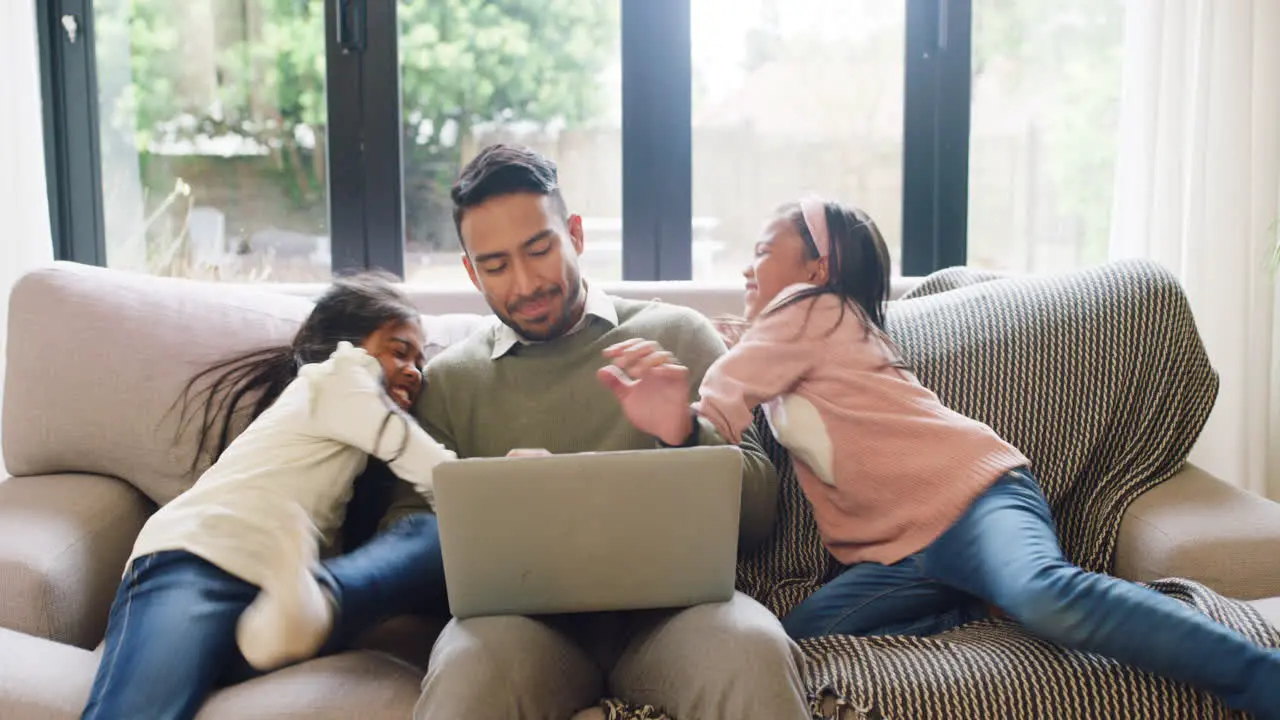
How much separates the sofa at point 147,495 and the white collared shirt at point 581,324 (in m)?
0.20

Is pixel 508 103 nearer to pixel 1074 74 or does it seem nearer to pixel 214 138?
pixel 214 138

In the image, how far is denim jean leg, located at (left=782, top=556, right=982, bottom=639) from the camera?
5.09ft

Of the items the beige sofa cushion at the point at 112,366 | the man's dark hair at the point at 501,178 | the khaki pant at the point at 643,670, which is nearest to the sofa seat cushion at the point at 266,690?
the khaki pant at the point at 643,670

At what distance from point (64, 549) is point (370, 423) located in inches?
17.6

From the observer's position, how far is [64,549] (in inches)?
61.8

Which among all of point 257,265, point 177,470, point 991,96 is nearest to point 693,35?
point 991,96

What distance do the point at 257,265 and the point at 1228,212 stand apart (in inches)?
88.9

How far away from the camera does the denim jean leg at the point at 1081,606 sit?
1.25 m

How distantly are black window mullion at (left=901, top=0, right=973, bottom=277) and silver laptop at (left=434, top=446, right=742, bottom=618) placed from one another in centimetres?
175

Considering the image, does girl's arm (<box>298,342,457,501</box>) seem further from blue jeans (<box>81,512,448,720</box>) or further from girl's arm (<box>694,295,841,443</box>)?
girl's arm (<box>694,295,841,443</box>)

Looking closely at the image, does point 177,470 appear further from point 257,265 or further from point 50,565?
point 257,265

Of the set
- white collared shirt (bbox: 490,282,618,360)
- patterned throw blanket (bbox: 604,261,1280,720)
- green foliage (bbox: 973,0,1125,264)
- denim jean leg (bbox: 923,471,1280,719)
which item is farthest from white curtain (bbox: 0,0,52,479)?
green foliage (bbox: 973,0,1125,264)

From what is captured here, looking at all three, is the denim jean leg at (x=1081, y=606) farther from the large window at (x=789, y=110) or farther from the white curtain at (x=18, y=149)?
the white curtain at (x=18, y=149)

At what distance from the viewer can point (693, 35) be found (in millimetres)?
2875
